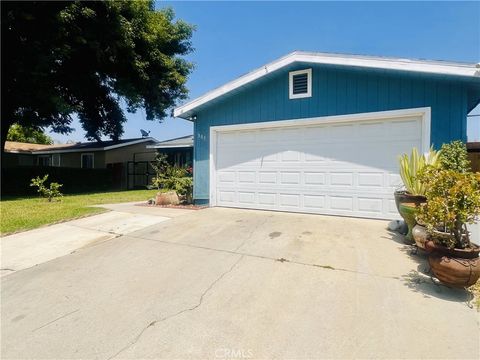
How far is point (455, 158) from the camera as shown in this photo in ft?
15.4

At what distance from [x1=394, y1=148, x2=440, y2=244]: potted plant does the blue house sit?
4.43 feet

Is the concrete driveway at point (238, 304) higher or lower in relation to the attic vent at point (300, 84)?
lower

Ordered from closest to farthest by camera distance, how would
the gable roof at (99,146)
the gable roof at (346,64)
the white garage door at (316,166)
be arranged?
1. the gable roof at (346,64)
2. the white garage door at (316,166)
3. the gable roof at (99,146)

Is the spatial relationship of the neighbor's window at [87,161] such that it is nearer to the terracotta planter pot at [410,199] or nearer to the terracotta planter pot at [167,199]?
the terracotta planter pot at [167,199]

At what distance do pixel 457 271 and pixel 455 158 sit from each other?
2.90 m

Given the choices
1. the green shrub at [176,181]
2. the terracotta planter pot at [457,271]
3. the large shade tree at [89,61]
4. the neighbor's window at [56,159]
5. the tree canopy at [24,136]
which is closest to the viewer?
the terracotta planter pot at [457,271]

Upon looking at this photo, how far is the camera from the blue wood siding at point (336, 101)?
17.5 feet

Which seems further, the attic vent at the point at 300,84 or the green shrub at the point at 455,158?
the attic vent at the point at 300,84

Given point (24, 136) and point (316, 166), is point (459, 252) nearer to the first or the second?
point (316, 166)

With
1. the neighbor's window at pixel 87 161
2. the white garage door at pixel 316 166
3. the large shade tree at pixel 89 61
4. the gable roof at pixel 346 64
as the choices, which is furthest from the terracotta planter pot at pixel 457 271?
the neighbor's window at pixel 87 161

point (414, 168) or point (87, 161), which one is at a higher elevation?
point (87, 161)

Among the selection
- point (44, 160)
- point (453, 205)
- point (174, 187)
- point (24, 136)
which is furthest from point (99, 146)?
point (24, 136)

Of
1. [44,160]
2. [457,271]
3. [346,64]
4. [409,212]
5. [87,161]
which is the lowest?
[457,271]

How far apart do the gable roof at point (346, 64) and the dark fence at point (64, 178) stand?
A: 1074 cm
